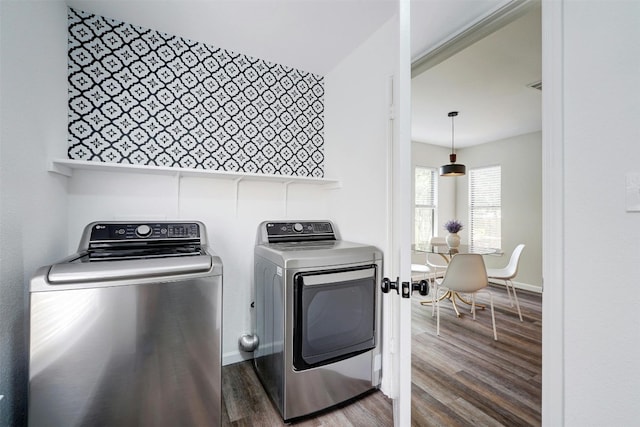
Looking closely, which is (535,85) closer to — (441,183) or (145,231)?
(441,183)

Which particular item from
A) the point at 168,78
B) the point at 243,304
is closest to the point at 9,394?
the point at 243,304

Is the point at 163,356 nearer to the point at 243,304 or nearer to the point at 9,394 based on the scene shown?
the point at 9,394

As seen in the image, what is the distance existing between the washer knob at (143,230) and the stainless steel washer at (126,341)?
253 millimetres

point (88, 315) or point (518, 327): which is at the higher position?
point (88, 315)

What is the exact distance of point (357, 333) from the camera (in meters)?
1.67

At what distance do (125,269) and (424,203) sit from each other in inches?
199

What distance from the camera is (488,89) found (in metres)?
2.94

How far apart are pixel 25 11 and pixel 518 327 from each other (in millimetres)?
4447

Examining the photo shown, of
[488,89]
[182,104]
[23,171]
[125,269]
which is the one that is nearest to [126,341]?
[125,269]
